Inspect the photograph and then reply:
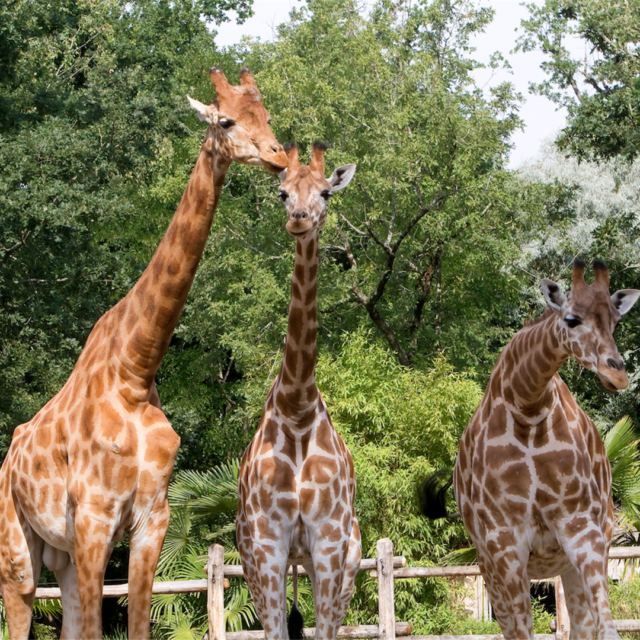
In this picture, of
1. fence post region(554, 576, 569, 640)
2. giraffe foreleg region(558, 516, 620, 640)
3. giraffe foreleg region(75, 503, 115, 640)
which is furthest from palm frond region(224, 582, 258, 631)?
giraffe foreleg region(558, 516, 620, 640)

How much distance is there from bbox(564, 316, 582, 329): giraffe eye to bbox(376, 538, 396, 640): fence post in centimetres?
532

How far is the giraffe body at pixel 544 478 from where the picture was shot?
497 centimetres

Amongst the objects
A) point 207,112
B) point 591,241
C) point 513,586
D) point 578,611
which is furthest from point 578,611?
point 591,241

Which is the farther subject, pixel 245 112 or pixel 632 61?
pixel 632 61

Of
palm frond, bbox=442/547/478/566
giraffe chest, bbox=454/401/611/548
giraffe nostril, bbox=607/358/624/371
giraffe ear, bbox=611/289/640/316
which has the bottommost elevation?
palm frond, bbox=442/547/478/566

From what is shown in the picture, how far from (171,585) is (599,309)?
20.5 feet

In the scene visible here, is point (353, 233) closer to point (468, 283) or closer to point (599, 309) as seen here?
point (468, 283)

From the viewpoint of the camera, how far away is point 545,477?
525cm

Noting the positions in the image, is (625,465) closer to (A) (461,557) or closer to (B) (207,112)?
(A) (461,557)

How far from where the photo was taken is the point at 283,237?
19.4 m

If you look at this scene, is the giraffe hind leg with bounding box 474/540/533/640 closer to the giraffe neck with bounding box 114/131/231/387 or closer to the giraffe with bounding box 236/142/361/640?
the giraffe with bounding box 236/142/361/640

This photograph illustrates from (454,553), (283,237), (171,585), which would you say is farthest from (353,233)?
(171,585)

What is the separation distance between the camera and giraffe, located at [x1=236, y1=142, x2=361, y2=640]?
5488 mm

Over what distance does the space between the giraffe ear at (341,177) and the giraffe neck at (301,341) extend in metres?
0.37
